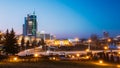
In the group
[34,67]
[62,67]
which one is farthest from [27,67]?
[62,67]

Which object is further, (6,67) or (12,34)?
(12,34)

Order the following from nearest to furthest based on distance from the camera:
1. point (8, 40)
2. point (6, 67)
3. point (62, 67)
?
1. point (6, 67)
2. point (62, 67)
3. point (8, 40)

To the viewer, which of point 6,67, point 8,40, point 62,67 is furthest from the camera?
point 8,40

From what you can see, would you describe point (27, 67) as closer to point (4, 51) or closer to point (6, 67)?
point (6, 67)

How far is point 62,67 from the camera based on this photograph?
53031mm

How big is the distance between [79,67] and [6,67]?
13.0 metres

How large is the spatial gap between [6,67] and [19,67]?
84.7 inches

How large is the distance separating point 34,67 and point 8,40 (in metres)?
48.2

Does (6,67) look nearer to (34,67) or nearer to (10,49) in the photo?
(34,67)

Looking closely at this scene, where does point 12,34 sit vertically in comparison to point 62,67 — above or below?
above

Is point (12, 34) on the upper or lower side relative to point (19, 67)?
upper

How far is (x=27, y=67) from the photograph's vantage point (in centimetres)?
5066

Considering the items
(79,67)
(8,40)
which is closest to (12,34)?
(8,40)

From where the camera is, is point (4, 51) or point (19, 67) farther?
point (4, 51)
